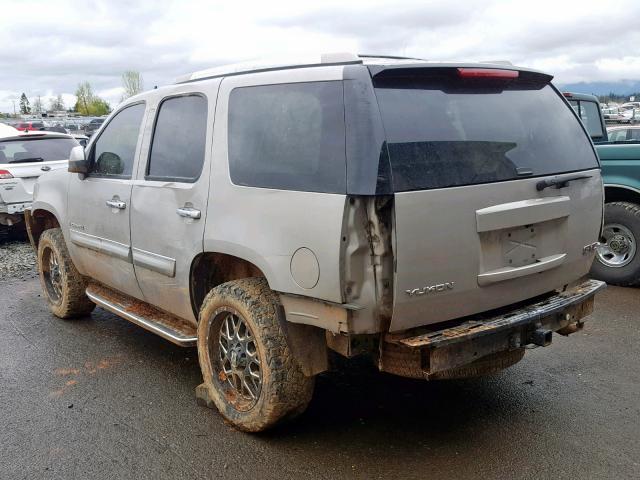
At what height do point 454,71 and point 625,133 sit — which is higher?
point 454,71

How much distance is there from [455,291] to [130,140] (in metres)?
2.85

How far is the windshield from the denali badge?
868cm

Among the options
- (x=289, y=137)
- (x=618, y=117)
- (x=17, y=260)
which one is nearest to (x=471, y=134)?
(x=289, y=137)

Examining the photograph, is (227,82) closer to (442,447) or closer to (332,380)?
(332,380)

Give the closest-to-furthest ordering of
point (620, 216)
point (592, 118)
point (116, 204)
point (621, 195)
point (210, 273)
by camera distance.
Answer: point (210, 273)
point (116, 204)
point (620, 216)
point (621, 195)
point (592, 118)

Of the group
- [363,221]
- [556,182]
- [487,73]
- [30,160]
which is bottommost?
[30,160]

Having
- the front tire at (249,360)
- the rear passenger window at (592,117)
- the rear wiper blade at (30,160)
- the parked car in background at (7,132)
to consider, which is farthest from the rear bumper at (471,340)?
the parked car in background at (7,132)

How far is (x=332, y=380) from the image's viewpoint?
4.41 metres

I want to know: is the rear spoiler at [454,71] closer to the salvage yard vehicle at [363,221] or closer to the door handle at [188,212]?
the salvage yard vehicle at [363,221]

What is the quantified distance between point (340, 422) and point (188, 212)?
1590 mm

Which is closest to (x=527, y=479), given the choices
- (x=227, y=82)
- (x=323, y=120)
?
(x=323, y=120)

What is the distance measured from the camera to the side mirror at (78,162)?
5000 millimetres

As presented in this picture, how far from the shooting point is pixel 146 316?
4617mm

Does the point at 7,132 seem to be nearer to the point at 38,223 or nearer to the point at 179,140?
the point at 38,223
